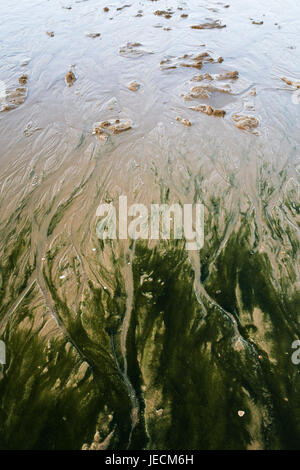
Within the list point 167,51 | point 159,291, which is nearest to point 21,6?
point 167,51

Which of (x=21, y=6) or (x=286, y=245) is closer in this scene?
(x=286, y=245)

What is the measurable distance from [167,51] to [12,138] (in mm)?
5831

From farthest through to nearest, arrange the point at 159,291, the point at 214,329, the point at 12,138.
Answer: 1. the point at 12,138
2. the point at 159,291
3. the point at 214,329

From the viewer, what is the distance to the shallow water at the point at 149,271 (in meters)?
2.33

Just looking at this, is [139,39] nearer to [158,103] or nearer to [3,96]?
[158,103]

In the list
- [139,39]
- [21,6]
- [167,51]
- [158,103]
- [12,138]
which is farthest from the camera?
[21,6]

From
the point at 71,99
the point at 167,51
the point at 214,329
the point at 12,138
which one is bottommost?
the point at 214,329

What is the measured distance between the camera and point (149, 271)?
342 cm

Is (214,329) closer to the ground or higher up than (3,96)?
closer to the ground

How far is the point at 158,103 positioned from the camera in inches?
256

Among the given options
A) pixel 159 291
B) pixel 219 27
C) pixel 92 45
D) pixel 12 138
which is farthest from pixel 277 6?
pixel 159 291

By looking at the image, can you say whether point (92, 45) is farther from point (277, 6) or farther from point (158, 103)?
point (277, 6)

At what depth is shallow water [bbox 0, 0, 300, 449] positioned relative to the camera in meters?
2.33

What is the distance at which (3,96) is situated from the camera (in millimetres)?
6621
